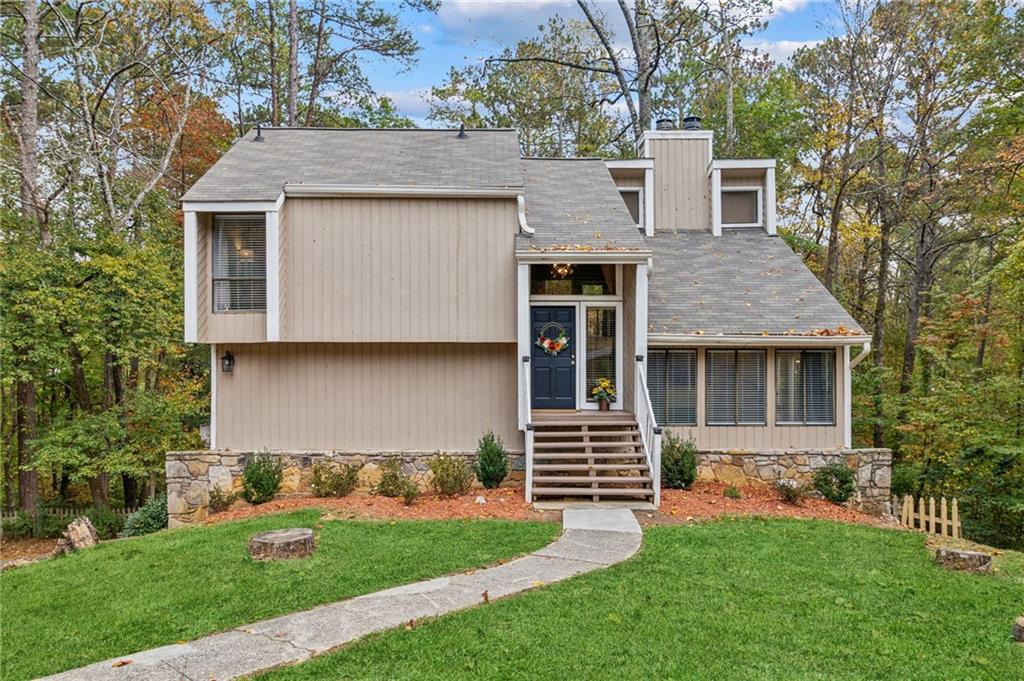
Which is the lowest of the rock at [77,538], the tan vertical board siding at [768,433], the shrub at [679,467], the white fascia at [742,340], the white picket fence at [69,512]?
the white picket fence at [69,512]

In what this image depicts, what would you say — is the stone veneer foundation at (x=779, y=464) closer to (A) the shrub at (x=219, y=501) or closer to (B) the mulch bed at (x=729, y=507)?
(B) the mulch bed at (x=729, y=507)

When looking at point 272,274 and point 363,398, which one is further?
point 363,398

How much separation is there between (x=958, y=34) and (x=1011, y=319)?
6.63 metres

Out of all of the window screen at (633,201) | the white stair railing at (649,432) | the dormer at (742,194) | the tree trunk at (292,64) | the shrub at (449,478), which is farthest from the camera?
the tree trunk at (292,64)

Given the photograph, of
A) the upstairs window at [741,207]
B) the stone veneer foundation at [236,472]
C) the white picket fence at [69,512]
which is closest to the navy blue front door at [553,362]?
the stone veneer foundation at [236,472]

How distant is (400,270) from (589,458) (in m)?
4.10

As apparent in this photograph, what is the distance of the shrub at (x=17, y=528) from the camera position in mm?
12602

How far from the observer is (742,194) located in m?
12.5

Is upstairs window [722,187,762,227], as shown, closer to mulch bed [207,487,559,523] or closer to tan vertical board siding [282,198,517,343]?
tan vertical board siding [282,198,517,343]

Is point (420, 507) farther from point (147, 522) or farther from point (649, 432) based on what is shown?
point (147, 522)

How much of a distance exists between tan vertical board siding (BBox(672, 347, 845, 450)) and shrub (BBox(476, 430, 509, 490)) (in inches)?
118

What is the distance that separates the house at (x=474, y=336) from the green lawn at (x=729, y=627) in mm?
2685

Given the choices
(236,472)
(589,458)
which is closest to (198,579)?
(236,472)

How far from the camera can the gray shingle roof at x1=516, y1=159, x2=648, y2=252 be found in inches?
351
